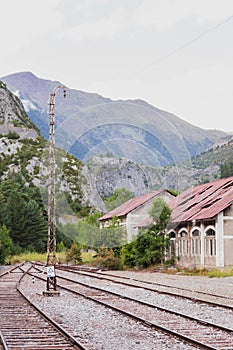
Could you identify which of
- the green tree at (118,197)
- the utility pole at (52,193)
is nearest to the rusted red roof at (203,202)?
the green tree at (118,197)

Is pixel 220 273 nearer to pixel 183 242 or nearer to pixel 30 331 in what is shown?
pixel 183 242

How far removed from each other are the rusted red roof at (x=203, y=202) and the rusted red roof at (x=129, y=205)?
8985 millimetres

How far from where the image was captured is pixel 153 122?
22906 mm

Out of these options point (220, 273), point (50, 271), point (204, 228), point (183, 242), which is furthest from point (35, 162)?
point (50, 271)

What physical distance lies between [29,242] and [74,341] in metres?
66.5

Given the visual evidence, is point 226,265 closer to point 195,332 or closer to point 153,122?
point 153,122

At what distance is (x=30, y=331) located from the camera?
1224 centimetres

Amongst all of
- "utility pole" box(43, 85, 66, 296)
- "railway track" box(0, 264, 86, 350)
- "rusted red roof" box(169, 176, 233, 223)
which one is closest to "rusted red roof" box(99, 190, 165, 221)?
"utility pole" box(43, 85, 66, 296)

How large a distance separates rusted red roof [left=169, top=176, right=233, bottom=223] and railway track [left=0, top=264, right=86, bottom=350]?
66.6 ft

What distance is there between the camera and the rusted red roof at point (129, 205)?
24464mm

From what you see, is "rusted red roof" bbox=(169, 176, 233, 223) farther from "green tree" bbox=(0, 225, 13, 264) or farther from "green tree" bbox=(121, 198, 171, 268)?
"green tree" bbox=(0, 225, 13, 264)

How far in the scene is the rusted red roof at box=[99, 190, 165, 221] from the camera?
80.3 ft

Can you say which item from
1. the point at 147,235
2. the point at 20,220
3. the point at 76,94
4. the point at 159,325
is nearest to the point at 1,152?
the point at 20,220

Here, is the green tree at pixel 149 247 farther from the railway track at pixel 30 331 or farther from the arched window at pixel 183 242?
the railway track at pixel 30 331
